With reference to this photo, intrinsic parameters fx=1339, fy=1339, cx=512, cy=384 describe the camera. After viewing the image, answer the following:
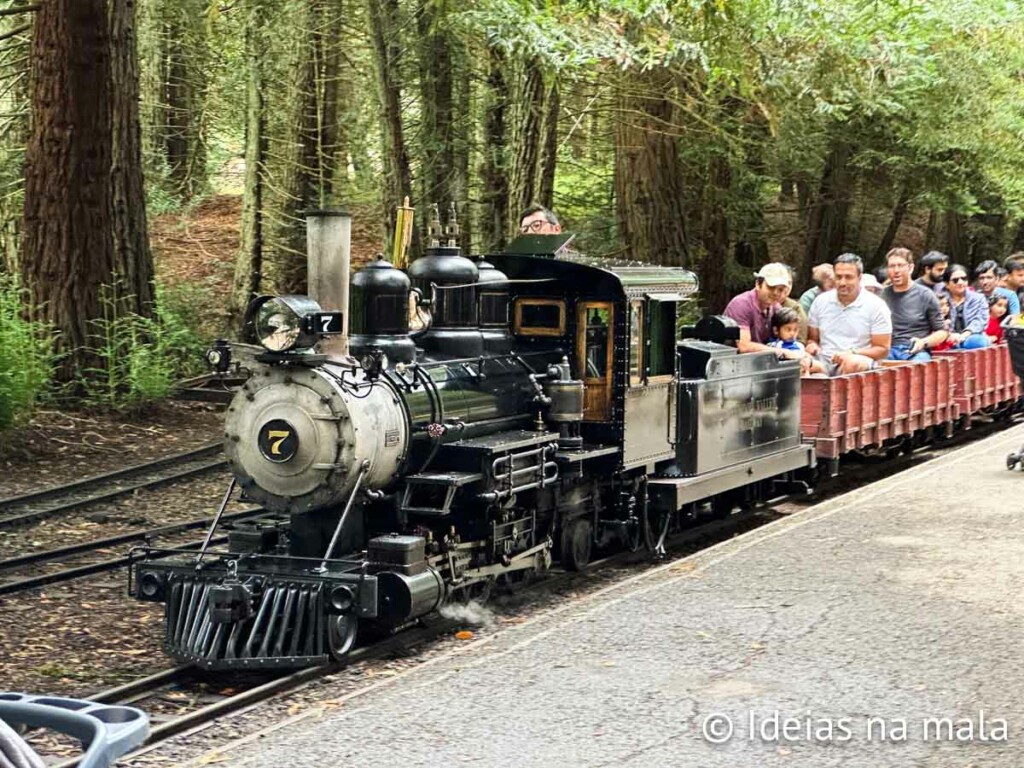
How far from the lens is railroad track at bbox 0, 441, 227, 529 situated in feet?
37.7

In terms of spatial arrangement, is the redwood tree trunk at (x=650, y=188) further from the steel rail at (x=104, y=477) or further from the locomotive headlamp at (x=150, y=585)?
the locomotive headlamp at (x=150, y=585)

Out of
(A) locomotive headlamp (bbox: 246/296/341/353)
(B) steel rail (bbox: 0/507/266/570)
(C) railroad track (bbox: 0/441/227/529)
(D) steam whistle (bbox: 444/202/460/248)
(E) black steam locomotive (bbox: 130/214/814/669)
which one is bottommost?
(B) steel rail (bbox: 0/507/266/570)

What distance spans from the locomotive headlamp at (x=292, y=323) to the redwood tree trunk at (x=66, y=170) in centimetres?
860

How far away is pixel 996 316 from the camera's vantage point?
62.1ft

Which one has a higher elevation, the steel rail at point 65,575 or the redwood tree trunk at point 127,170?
the redwood tree trunk at point 127,170

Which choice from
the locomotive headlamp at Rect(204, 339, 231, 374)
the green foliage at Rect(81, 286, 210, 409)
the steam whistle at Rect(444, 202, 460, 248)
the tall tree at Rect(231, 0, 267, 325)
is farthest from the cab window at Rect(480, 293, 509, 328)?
the tall tree at Rect(231, 0, 267, 325)

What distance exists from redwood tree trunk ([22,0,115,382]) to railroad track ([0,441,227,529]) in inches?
99.9

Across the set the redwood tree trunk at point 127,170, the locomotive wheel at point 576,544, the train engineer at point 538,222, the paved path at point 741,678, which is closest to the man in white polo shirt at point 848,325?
the train engineer at point 538,222

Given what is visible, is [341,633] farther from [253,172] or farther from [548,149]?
[253,172]

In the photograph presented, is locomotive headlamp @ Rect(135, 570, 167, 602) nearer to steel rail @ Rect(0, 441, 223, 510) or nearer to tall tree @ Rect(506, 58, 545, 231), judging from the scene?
steel rail @ Rect(0, 441, 223, 510)

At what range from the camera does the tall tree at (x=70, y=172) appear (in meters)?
15.6

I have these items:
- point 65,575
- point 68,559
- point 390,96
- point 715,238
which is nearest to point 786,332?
point 68,559

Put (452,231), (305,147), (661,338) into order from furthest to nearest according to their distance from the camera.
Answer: (305,147) → (661,338) → (452,231)

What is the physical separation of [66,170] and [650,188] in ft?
24.6
